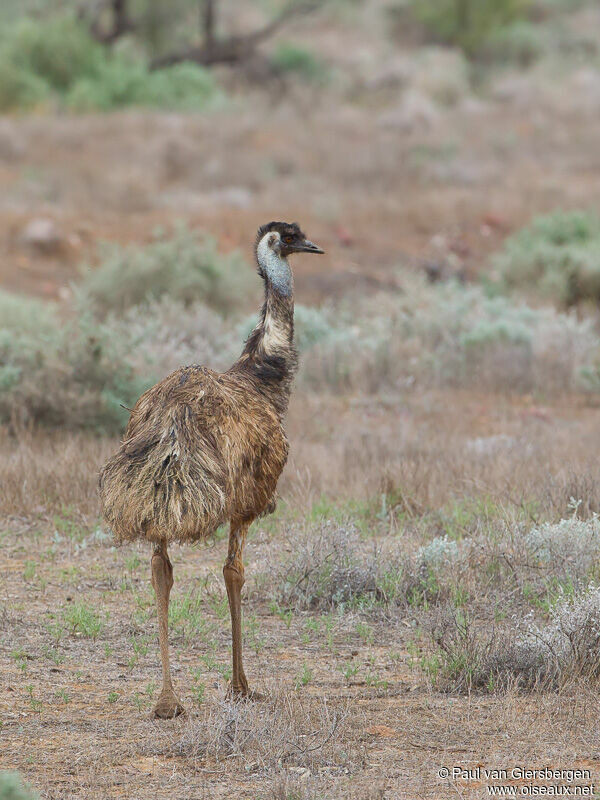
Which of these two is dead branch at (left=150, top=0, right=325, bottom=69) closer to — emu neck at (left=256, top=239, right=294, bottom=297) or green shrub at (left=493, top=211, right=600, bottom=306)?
green shrub at (left=493, top=211, right=600, bottom=306)

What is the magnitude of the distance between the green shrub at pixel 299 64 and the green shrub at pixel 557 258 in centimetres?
1617

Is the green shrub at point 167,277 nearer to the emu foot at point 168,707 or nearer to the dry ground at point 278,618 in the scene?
the dry ground at point 278,618

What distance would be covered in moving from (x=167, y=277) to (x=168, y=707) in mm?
10653

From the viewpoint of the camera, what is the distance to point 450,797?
14.2ft

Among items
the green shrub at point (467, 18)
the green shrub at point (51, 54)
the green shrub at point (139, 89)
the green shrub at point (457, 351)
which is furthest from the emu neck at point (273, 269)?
the green shrub at point (467, 18)

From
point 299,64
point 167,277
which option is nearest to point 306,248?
point 167,277

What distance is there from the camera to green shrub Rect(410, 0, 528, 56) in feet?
141

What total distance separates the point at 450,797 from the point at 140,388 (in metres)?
6.21

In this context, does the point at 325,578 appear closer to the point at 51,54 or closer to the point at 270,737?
the point at 270,737

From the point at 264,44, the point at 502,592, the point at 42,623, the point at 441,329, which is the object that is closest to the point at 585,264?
the point at 441,329

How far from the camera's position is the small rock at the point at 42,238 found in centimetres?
1795

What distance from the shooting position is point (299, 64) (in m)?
35.8

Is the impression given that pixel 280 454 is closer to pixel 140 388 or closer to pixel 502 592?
pixel 502 592

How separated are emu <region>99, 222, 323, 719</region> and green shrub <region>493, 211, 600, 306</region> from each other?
11.2 m
